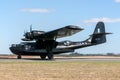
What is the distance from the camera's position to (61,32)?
52.5 meters

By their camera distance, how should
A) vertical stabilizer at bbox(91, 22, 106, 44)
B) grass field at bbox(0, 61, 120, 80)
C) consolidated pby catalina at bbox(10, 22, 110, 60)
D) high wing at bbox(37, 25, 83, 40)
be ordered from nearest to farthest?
grass field at bbox(0, 61, 120, 80) → high wing at bbox(37, 25, 83, 40) → consolidated pby catalina at bbox(10, 22, 110, 60) → vertical stabilizer at bbox(91, 22, 106, 44)

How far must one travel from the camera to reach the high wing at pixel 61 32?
163 ft

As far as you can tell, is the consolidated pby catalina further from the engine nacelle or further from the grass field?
the grass field

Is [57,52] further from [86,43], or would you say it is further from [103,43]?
[103,43]

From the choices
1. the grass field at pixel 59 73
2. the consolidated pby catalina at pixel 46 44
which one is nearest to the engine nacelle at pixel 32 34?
the consolidated pby catalina at pixel 46 44

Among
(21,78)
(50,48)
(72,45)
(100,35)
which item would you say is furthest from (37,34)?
(21,78)

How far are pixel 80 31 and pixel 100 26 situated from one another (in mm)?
14578

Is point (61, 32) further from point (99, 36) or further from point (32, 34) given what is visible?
point (99, 36)

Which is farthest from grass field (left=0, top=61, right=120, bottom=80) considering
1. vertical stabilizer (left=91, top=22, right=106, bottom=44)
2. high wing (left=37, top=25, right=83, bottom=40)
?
vertical stabilizer (left=91, top=22, right=106, bottom=44)

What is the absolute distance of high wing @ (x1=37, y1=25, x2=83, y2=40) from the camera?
1955 inches

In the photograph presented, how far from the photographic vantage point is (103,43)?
64.9 metres

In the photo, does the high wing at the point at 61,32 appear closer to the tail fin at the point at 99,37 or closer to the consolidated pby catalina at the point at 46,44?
the consolidated pby catalina at the point at 46,44

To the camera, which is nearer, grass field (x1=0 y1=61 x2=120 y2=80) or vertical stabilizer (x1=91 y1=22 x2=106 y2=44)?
grass field (x1=0 y1=61 x2=120 y2=80)

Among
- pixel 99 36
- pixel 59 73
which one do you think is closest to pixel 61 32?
pixel 99 36
